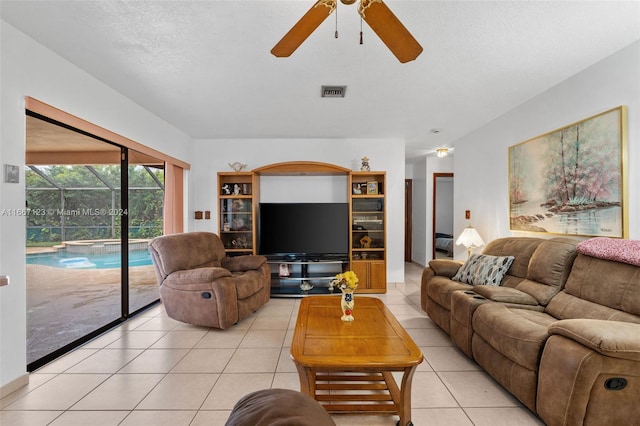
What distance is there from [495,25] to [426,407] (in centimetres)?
265

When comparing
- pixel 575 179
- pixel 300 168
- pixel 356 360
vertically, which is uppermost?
pixel 300 168

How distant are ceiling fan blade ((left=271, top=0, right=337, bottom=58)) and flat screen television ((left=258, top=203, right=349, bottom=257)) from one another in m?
3.20

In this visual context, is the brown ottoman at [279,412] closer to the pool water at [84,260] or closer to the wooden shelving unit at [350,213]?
the pool water at [84,260]

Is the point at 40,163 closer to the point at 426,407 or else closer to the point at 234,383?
the point at 234,383

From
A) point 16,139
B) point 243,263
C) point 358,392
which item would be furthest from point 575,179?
point 16,139

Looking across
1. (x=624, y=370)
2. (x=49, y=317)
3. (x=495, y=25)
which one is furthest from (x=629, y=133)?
(x=49, y=317)

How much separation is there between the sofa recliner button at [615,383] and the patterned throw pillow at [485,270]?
Result: 1457mm

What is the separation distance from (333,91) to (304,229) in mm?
2300

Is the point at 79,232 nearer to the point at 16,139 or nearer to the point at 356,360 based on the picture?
the point at 16,139

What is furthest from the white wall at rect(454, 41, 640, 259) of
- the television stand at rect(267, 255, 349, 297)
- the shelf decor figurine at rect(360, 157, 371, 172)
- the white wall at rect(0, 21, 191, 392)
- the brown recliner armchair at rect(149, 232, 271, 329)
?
the white wall at rect(0, 21, 191, 392)

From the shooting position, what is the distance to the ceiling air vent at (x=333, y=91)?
300 cm

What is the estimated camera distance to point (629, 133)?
227cm

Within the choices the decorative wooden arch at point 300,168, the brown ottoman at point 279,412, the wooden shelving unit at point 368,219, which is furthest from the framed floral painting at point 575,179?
the brown ottoman at point 279,412

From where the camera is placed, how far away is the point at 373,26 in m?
1.41
